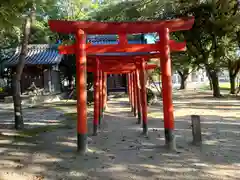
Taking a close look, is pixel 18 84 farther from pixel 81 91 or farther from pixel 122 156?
pixel 122 156

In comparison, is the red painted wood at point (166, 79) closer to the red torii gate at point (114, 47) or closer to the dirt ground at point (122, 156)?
the red torii gate at point (114, 47)

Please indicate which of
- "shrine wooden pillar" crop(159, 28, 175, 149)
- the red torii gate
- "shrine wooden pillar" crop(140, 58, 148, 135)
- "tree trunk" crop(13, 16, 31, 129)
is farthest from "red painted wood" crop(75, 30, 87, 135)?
"tree trunk" crop(13, 16, 31, 129)

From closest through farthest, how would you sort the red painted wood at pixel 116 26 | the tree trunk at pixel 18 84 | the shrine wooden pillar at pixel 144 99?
the red painted wood at pixel 116 26 < the shrine wooden pillar at pixel 144 99 < the tree trunk at pixel 18 84

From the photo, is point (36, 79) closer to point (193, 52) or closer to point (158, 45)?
point (193, 52)

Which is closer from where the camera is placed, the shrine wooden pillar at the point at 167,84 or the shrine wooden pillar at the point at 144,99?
the shrine wooden pillar at the point at 167,84

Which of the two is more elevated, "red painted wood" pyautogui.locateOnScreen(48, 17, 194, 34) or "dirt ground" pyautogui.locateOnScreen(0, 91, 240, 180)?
"red painted wood" pyautogui.locateOnScreen(48, 17, 194, 34)

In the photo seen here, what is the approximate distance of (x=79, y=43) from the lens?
17.5ft

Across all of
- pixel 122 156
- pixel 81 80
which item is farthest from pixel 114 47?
pixel 122 156

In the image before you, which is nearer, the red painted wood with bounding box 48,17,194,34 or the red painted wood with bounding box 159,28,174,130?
the red painted wood with bounding box 48,17,194,34

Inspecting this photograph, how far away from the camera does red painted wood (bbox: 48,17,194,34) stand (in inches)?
203

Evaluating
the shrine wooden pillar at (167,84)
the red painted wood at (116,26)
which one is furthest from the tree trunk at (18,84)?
the shrine wooden pillar at (167,84)

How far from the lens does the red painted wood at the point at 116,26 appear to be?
516 cm

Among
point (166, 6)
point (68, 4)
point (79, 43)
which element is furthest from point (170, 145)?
point (68, 4)

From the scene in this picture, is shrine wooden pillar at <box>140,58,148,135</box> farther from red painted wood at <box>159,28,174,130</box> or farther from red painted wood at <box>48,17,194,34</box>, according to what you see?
red painted wood at <box>48,17,194,34</box>
